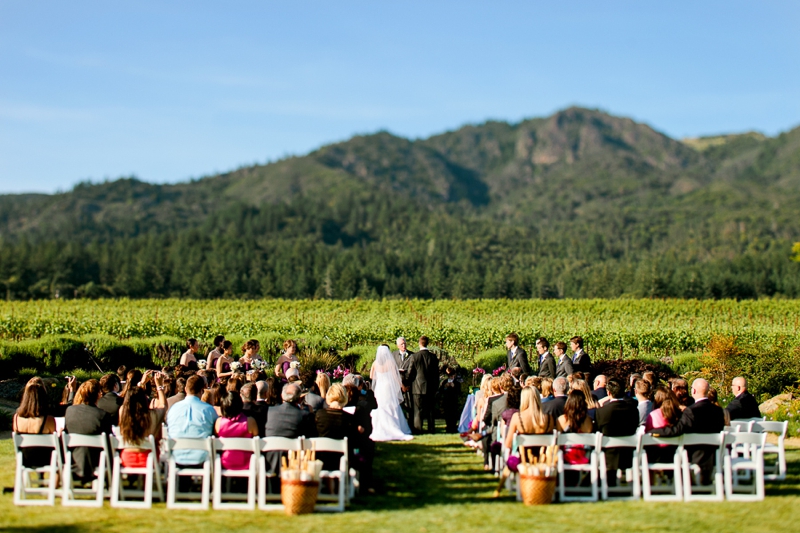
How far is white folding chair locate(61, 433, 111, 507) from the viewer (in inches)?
300

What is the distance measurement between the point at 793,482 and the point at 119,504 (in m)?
7.40

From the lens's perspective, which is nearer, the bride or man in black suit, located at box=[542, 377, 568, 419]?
man in black suit, located at box=[542, 377, 568, 419]

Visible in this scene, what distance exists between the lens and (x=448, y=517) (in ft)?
24.1

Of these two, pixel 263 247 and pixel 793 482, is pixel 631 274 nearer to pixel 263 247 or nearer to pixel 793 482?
pixel 263 247

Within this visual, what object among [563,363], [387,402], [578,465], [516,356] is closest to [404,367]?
[387,402]

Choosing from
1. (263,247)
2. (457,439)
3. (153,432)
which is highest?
(263,247)

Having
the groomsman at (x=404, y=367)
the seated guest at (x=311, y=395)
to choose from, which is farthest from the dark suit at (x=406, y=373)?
the seated guest at (x=311, y=395)

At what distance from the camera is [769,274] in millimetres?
111250

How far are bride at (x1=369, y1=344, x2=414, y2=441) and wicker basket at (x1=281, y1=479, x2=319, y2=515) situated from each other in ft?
17.1

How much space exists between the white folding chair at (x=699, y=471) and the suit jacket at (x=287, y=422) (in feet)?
13.0

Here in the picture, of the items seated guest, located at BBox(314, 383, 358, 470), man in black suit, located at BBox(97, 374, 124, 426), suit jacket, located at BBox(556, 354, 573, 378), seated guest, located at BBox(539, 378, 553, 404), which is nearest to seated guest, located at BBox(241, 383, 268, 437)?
seated guest, located at BBox(314, 383, 358, 470)

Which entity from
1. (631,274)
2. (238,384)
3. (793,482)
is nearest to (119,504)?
(238,384)

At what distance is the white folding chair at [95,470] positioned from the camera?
7.63 meters

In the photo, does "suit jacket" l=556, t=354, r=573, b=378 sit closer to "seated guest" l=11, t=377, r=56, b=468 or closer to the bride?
the bride
